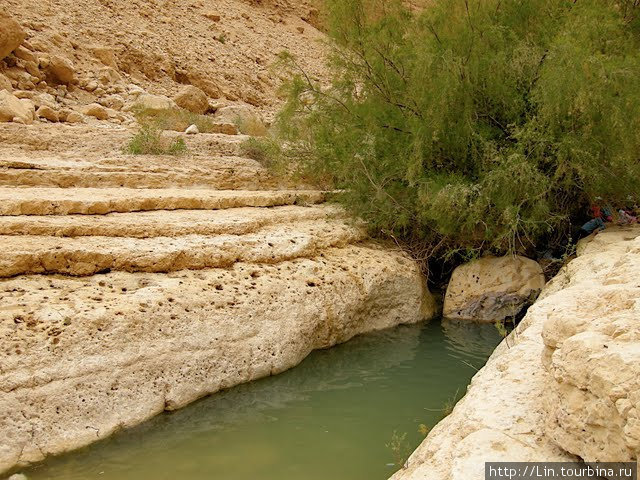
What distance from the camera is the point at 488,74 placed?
23.0 feet

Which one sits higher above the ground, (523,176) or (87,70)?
(87,70)

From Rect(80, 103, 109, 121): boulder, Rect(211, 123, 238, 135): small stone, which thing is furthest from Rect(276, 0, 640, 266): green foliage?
Rect(80, 103, 109, 121): boulder

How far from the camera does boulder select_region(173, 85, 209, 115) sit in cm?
1342

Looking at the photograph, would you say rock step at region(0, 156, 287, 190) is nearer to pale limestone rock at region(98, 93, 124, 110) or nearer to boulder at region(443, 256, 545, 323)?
boulder at region(443, 256, 545, 323)

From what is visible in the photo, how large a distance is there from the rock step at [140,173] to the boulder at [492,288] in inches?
117

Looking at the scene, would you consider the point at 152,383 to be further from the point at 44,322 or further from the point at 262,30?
the point at 262,30

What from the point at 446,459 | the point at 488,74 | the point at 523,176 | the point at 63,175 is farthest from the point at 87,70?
the point at 446,459

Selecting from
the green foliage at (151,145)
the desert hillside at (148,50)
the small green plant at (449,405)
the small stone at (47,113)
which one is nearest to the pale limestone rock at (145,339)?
the small green plant at (449,405)

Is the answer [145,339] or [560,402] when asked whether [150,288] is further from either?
[560,402]

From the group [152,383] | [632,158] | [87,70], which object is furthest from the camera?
[87,70]

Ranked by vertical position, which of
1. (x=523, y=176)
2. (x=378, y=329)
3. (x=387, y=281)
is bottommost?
(x=378, y=329)

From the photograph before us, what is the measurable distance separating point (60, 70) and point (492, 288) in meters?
10.3

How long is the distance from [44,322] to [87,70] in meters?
11.1

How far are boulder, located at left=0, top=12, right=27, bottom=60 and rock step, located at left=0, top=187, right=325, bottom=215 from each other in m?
7.23
